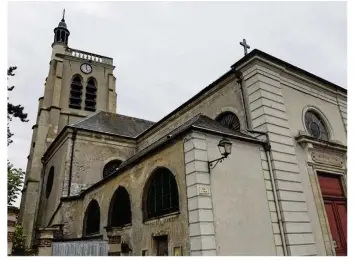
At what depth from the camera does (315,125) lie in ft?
38.7

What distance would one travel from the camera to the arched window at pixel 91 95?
25.5 meters

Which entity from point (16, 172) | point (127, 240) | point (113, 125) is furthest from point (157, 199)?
point (16, 172)

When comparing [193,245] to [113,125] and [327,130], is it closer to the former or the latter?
[327,130]

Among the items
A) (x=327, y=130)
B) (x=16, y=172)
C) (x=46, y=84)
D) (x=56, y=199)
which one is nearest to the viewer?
(x=327, y=130)

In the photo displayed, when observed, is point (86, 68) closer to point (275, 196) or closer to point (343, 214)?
point (275, 196)

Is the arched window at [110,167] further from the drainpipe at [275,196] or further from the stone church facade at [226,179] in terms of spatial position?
the drainpipe at [275,196]

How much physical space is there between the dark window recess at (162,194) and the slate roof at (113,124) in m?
8.33

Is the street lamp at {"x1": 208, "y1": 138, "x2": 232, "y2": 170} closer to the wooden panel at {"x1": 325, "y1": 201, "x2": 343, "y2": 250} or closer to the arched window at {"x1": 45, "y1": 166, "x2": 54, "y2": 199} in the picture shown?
the wooden panel at {"x1": 325, "y1": 201, "x2": 343, "y2": 250}

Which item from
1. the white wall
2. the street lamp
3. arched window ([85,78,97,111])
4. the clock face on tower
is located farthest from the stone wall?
the clock face on tower

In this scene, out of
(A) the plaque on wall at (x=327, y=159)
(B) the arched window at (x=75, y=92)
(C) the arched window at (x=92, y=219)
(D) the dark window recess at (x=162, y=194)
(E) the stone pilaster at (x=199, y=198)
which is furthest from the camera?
(B) the arched window at (x=75, y=92)

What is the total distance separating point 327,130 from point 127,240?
8698 mm

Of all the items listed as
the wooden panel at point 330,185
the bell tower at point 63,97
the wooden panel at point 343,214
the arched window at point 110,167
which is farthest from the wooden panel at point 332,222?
the bell tower at point 63,97

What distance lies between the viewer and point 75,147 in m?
15.5

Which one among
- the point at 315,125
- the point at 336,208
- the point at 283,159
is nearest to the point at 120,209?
the point at 283,159
